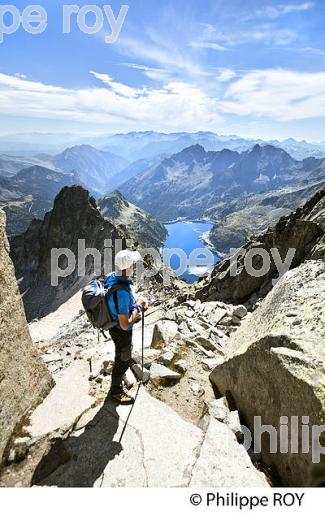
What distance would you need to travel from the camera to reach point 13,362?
868 cm

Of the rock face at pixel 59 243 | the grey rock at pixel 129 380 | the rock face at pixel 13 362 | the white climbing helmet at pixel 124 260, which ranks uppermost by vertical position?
the white climbing helmet at pixel 124 260

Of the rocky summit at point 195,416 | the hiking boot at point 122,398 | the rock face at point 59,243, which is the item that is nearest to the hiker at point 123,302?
the hiking boot at point 122,398

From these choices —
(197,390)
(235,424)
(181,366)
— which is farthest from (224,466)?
(181,366)

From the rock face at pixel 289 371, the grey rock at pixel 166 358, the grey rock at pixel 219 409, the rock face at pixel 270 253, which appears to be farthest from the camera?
the rock face at pixel 270 253

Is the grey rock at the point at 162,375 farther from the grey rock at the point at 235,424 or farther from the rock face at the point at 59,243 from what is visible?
the rock face at the point at 59,243

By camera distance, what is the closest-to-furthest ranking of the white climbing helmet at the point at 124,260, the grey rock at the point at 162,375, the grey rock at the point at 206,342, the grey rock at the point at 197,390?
the white climbing helmet at the point at 124,260
the grey rock at the point at 197,390
the grey rock at the point at 162,375
the grey rock at the point at 206,342

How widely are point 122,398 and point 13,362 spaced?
316 centimetres

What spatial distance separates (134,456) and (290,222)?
29.4m

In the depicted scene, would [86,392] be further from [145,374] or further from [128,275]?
[128,275]

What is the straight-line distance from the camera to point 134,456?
7.58m

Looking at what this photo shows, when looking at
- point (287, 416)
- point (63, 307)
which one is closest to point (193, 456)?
point (287, 416)

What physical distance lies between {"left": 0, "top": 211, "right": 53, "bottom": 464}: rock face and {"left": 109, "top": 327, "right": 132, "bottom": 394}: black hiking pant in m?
2.33

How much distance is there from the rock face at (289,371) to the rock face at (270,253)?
15.8 meters

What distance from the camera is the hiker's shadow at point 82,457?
7.08 meters
